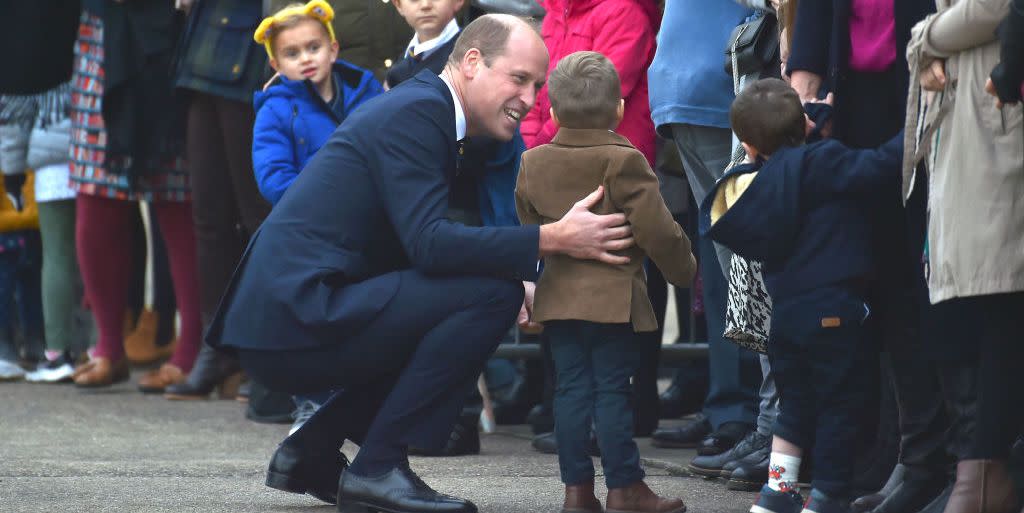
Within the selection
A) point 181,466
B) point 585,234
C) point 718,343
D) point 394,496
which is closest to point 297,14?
point 181,466

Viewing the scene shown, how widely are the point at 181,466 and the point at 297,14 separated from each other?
1.58m

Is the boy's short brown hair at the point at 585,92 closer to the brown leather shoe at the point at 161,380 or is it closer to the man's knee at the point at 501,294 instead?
the man's knee at the point at 501,294

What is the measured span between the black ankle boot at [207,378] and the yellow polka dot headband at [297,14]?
70.2 inches

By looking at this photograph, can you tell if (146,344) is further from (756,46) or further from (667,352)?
(756,46)

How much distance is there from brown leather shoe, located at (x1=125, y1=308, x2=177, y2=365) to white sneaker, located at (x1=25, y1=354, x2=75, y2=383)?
0.65 metres

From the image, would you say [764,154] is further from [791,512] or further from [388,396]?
[388,396]

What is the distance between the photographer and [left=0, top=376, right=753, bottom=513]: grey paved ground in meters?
4.40

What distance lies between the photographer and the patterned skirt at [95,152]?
7.41 metres

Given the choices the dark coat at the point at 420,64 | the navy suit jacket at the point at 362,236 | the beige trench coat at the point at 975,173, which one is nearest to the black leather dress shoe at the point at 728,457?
the navy suit jacket at the point at 362,236

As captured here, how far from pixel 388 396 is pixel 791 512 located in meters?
1.02

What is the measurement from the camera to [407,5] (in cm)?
564

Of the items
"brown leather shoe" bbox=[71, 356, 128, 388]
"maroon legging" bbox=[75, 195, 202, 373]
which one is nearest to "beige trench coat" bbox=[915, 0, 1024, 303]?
"maroon legging" bbox=[75, 195, 202, 373]

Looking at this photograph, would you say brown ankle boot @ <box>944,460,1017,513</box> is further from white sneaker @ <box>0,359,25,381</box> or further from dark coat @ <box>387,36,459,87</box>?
white sneaker @ <box>0,359,25,381</box>

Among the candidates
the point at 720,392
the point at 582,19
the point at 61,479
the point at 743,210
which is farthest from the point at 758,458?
the point at 61,479
